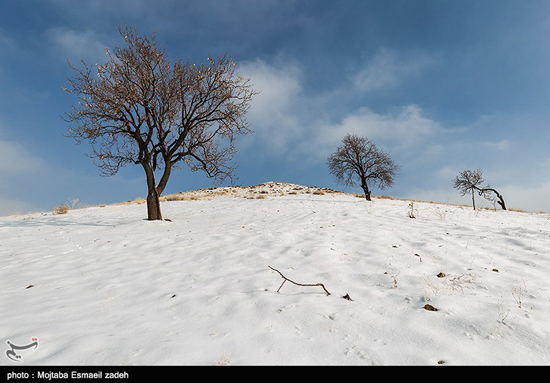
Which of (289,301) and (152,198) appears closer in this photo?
(289,301)

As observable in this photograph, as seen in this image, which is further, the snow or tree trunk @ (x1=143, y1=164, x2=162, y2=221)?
tree trunk @ (x1=143, y1=164, x2=162, y2=221)

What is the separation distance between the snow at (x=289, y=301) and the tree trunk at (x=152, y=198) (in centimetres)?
553

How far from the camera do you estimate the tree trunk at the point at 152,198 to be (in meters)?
13.3

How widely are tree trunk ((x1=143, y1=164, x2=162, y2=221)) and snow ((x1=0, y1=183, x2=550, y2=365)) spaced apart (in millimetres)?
5534

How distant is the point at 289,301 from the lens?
144 inches

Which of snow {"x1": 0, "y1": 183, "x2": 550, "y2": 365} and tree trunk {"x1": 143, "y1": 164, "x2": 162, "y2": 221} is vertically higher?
tree trunk {"x1": 143, "y1": 164, "x2": 162, "y2": 221}

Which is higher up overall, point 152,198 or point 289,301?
point 152,198

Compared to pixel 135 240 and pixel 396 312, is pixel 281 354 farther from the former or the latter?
pixel 135 240

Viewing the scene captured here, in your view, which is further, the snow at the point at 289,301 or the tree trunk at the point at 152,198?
the tree trunk at the point at 152,198

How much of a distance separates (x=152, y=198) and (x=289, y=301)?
457 inches

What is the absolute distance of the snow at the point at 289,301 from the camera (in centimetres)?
250

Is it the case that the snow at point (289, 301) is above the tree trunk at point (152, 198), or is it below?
below

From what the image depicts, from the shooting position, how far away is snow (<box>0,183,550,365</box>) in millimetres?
2504
